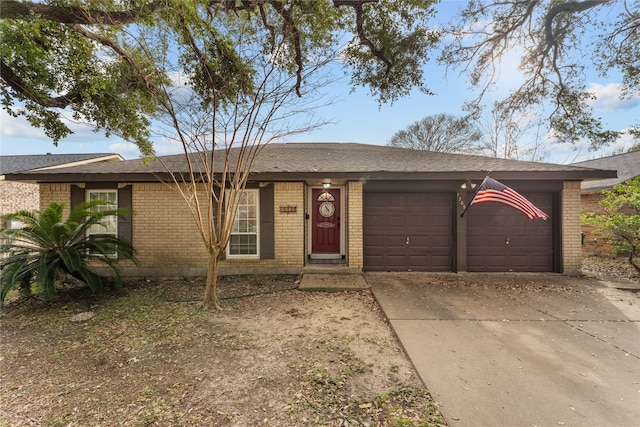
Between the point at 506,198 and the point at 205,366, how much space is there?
605 centimetres

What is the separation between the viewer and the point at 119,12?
4.61 m

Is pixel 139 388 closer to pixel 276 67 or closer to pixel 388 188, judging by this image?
pixel 276 67

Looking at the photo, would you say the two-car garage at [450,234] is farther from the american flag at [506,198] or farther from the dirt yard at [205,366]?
the dirt yard at [205,366]

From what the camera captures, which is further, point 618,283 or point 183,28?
point 618,283

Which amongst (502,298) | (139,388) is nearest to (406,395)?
(139,388)

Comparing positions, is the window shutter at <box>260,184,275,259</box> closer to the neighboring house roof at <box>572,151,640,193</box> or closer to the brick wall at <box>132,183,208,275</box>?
the brick wall at <box>132,183,208,275</box>

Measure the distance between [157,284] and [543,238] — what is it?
9.92m

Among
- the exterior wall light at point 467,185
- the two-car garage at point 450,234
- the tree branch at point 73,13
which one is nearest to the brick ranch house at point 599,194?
the two-car garage at point 450,234

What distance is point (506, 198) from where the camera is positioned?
5332 millimetres

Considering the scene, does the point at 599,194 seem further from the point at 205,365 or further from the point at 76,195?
the point at 76,195

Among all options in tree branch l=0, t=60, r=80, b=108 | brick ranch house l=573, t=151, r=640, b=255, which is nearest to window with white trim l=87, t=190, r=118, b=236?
tree branch l=0, t=60, r=80, b=108

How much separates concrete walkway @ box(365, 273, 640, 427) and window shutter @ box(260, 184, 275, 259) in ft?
9.44

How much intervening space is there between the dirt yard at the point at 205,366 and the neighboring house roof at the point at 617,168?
11.8m

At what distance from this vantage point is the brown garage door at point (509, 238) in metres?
6.88
